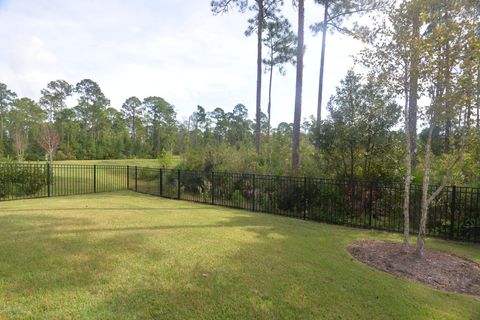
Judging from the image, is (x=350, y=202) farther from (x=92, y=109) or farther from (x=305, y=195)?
(x=92, y=109)

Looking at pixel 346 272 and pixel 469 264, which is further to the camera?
pixel 469 264

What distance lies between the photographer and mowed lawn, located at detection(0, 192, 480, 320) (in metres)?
2.73

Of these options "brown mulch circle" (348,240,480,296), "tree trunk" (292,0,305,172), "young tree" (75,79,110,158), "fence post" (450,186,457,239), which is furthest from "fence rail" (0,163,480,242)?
"young tree" (75,79,110,158)

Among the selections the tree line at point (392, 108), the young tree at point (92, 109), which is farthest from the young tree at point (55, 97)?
the tree line at point (392, 108)

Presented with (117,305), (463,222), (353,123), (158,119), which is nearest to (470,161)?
(463,222)

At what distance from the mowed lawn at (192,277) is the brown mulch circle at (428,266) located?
27 cm

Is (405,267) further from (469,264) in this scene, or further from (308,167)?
(308,167)

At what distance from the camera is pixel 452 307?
311 centimetres

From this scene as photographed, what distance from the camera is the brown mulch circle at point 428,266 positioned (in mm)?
3760

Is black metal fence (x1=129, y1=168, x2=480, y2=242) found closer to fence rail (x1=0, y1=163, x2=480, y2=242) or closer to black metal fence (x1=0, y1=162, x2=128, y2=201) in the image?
fence rail (x1=0, y1=163, x2=480, y2=242)

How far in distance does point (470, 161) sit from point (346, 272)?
342 centimetres

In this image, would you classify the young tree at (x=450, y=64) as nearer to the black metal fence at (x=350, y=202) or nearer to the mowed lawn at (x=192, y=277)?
the mowed lawn at (x=192, y=277)

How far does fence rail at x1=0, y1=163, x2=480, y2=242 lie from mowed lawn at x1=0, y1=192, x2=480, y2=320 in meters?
0.90

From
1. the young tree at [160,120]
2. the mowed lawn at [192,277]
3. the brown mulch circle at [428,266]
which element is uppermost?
the young tree at [160,120]
